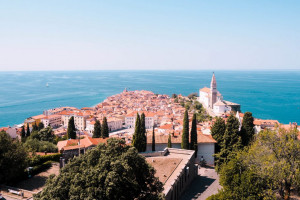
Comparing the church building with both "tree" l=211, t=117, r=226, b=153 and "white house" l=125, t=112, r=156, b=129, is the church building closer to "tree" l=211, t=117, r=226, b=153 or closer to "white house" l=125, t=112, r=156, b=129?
"white house" l=125, t=112, r=156, b=129

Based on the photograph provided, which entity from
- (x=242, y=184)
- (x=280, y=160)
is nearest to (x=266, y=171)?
(x=280, y=160)

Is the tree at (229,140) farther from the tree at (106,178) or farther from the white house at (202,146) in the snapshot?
the tree at (106,178)

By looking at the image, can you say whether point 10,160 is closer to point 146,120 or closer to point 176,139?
point 176,139

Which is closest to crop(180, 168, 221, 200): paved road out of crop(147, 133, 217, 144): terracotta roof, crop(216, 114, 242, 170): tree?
crop(216, 114, 242, 170): tree

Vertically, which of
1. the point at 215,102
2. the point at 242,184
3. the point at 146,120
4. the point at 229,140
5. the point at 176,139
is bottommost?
the point at 146,120

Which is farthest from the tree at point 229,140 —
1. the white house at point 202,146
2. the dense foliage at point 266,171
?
the dense foliage at point 266,171

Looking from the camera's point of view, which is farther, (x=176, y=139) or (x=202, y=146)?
(x=176, y=139)

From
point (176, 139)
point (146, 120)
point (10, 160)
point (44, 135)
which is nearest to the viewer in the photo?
point (10, 160)
